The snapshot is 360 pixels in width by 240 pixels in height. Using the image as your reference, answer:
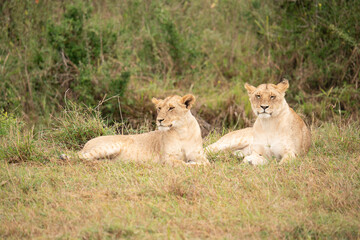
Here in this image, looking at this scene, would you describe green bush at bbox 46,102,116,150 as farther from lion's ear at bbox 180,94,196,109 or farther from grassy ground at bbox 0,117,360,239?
lion's ear at bbox 180,94,196,109

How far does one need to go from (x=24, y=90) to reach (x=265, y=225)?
255 inches

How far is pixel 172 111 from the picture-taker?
18.9ft

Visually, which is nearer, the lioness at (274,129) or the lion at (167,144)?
the lion at (167,144)

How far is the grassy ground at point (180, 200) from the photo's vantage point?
377 centimetres

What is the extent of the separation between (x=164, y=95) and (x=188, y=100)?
331cm

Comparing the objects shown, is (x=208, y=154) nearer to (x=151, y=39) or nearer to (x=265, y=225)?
(x=265, y=225)

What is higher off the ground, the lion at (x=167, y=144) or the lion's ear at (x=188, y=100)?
the lion's ear at (x=188, y=100)

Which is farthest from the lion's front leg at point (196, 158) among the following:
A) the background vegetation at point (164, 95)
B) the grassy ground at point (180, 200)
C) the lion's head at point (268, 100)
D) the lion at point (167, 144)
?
the lion's head at point (268, 100)

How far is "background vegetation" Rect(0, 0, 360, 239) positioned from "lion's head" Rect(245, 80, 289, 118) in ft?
2.10

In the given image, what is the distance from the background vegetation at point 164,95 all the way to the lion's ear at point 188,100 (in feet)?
2.43

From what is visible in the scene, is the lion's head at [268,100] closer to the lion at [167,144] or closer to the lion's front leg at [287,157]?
the lion's front leg at [287,157]

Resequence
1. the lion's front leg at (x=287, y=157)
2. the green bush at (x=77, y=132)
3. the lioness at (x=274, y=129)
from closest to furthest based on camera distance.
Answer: the lion's front leg at (x=287, y=157) < the lioness at (x=274, y=129) < the green bush at (x=77, y=132)

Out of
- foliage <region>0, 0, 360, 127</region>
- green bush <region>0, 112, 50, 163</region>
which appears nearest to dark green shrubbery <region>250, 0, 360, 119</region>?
foliage <region>0, 0, 360, 127</region>

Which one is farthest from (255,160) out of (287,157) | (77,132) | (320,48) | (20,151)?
(320,48)
